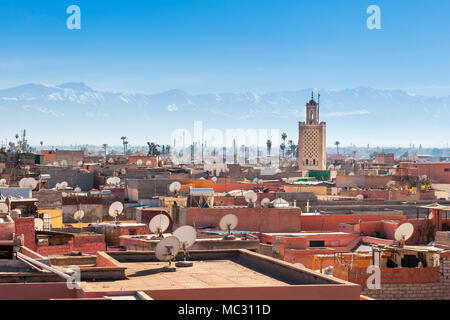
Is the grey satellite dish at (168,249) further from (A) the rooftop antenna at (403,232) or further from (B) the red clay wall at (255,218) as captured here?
(B) the red clay wall at (255,218)

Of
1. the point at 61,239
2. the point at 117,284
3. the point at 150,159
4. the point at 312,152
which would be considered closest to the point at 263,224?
the point at 61,239

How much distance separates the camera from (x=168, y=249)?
10.5m

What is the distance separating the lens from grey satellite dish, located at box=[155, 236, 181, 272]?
10.4m

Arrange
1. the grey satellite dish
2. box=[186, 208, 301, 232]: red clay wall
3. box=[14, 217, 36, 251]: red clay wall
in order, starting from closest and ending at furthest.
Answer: the grey satellite dish → box=[14, 217, 36, 251]: red clay wall → box=[186, 208, 301, 232]: red clay wall

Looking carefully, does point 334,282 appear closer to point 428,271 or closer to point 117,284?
point 117,284

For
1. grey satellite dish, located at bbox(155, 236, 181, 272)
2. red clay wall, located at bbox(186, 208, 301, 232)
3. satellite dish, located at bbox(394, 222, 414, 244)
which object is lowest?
red clay wall, located at bbox(186, 208, 301, 232)

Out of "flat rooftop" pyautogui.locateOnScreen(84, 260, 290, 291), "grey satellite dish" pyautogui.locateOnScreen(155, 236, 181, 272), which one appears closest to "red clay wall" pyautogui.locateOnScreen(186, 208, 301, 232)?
"flat rooftop" pyautogui.locateOnScreen(84, 260, 290, 291)

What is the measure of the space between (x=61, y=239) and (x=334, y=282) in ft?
35.1

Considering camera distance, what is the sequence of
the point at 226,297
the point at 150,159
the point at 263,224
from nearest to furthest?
1. the point at 226,297
2. the point at 263,224
3. the point at 150,159

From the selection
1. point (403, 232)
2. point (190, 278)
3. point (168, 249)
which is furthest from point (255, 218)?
point (190, 278)

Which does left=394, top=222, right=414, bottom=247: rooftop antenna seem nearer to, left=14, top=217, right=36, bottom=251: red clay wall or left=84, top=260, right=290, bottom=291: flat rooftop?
left=84, top=260, right=290, bottom=291: flat rooftop

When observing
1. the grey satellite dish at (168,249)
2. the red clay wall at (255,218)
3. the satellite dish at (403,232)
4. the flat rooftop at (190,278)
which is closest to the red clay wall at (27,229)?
the flat rooftop at (190,278)

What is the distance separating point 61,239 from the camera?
18188 millimetres

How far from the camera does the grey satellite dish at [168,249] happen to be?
10.4 metres
